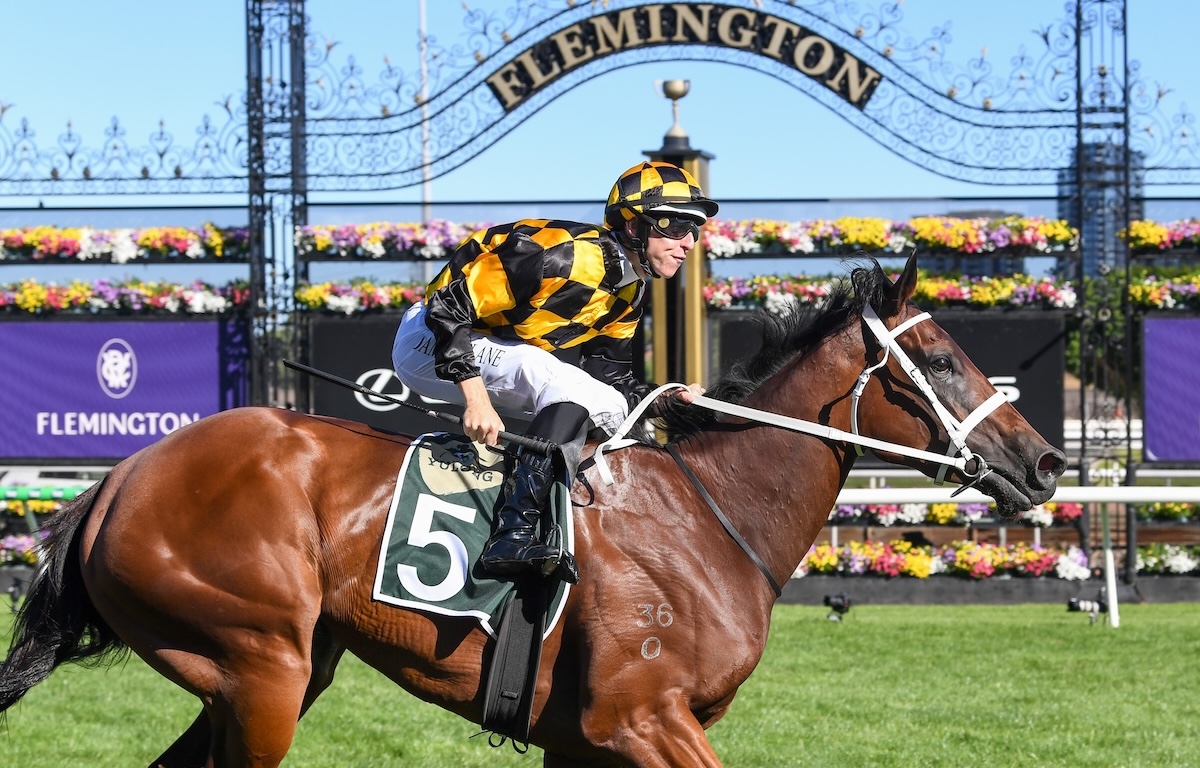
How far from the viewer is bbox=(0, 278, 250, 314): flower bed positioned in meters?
10.4

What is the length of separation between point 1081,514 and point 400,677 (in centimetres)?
754

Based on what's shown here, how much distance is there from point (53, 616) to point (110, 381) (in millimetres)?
7201

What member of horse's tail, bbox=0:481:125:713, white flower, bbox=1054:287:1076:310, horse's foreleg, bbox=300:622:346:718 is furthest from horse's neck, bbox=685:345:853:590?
white flower, bbox=1054:287:1076:310

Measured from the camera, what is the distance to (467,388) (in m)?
3.55

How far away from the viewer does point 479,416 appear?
3520 millimetres

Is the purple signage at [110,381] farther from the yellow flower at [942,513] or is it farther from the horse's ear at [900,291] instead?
the horse's ear at [900,291]

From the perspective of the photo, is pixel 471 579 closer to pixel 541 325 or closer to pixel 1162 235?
pixel 541 325

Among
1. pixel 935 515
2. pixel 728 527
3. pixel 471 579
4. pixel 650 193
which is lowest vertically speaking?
pixel 935 515

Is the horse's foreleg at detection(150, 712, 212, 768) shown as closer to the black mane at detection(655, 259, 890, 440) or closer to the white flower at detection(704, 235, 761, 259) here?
the black mane at detection(655, 259, 890, 440)

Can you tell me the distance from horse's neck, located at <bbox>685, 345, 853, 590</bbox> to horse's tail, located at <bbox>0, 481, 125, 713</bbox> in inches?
65.9

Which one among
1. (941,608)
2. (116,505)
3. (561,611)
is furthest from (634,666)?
(941,608)

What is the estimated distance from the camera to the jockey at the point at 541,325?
11.6 ft

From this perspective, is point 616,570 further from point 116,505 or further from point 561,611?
point 116,505

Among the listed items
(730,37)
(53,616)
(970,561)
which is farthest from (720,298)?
(53,616)
